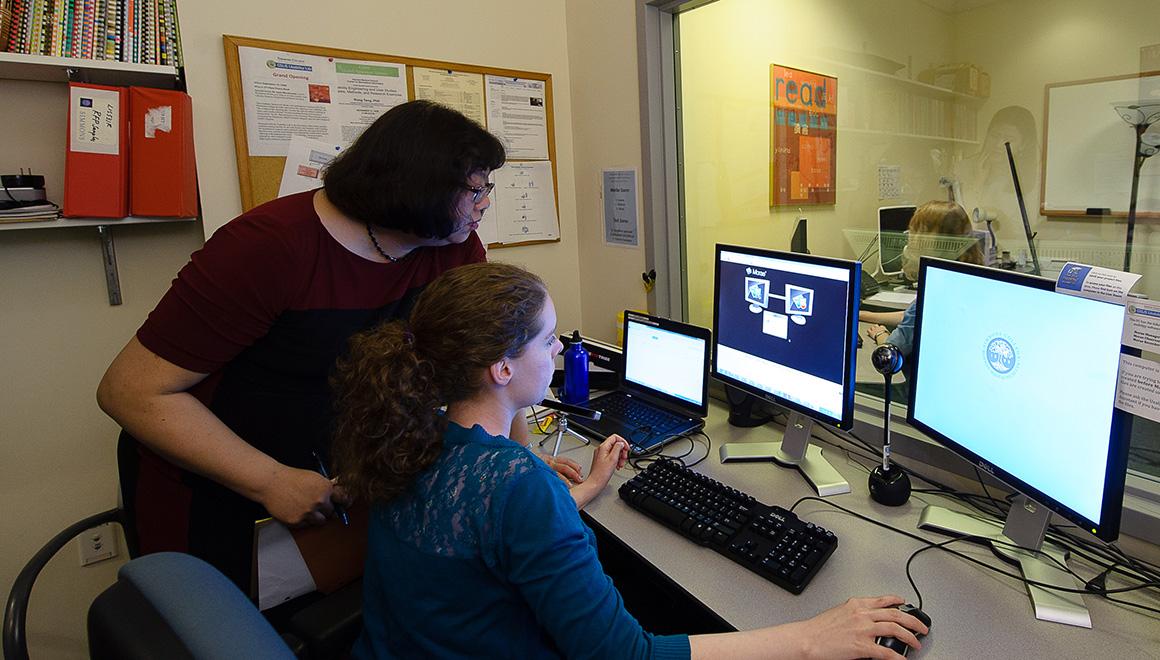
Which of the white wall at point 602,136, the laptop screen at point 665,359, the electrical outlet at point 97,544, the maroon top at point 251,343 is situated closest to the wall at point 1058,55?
the laptop screen at point 665,359

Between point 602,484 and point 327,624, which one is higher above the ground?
point 602,484

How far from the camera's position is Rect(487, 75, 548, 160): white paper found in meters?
2.30

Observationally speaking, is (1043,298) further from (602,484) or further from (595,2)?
(595,2)

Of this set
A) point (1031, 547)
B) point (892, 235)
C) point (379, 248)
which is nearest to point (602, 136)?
point (892, 235)

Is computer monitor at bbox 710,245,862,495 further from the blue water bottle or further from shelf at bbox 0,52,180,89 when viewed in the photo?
shelf at bbox 0,52,180,89

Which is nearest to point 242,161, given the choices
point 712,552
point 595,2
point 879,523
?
point 595,2

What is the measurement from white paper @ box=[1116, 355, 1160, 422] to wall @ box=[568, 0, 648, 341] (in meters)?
1.51

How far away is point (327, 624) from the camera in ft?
3.62

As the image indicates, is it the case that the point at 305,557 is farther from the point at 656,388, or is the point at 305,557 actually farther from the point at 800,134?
the point at 800,134

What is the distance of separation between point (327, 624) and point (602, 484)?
1.91 feet

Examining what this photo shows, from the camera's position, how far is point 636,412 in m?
1.81

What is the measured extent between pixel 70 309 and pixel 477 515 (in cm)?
162

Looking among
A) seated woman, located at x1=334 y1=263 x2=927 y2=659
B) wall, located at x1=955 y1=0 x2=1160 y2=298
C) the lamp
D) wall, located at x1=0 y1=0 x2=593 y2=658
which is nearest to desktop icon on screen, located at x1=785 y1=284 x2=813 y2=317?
seated woman, located at x1=334 y1=263 x2=927 y2=659

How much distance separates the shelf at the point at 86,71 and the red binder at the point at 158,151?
0.15 ft
